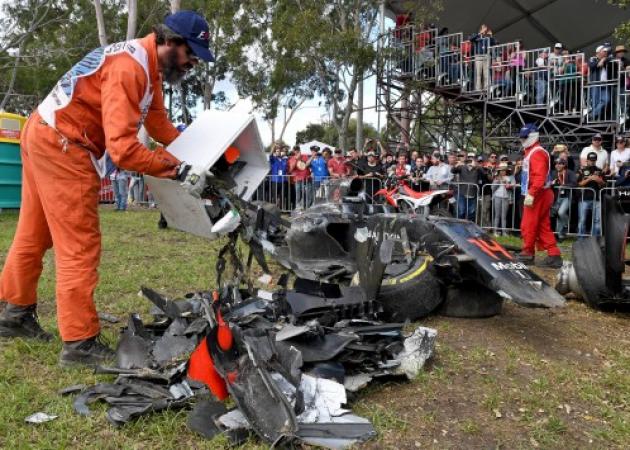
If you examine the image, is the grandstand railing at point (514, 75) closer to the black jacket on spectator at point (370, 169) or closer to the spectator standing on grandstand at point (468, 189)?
the spectator standing on grandstand at point (468, 189)

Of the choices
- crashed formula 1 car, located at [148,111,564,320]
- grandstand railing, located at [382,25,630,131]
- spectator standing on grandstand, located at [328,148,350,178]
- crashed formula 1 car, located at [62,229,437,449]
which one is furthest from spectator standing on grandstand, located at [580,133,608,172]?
crashed formula 1 car, located at [62,229,437,449]

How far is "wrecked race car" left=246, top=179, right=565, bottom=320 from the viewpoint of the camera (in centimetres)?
382

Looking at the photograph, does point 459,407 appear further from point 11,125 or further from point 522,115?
point 522,115

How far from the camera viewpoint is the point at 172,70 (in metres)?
3.29

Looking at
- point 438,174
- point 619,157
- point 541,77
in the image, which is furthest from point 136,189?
point 619,157

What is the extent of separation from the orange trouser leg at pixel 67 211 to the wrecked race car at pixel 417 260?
3.14ft

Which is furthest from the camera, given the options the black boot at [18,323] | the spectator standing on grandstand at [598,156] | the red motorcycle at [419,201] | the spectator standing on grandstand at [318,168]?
the spectator standing on grandstand at [318,168]

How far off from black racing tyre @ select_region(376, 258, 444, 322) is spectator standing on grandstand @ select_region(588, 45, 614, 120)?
29.5ft

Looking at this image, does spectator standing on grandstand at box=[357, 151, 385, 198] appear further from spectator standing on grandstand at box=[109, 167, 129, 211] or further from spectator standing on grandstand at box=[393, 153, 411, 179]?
spectator standing on grandstand at box=[109, 167, 129, 211]

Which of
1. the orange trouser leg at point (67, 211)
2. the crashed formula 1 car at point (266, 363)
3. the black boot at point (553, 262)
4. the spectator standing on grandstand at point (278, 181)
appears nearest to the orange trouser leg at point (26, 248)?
the orange trouser leg at point (67, 211)

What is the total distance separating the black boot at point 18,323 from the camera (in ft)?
11.8

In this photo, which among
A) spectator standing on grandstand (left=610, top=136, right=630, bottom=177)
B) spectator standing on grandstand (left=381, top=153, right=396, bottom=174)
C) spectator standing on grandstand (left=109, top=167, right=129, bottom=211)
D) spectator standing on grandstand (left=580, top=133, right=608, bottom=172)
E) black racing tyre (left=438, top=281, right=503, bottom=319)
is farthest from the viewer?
spectator standing on grandstand (left=109, top=167, right=129, bottom=211)

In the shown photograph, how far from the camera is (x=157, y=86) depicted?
11.1 feet

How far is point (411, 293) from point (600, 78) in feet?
30.6
